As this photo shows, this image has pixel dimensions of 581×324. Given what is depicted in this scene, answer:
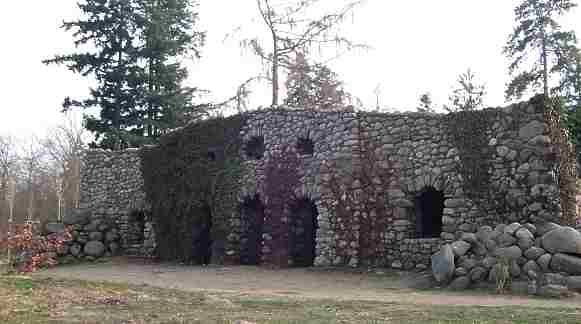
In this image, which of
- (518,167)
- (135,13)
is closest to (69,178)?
(135,13)

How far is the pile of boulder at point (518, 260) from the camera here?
10.1 m

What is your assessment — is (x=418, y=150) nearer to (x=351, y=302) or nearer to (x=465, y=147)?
(x=465, y=147)

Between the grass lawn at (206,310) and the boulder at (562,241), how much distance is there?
2.81 metres

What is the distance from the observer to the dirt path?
31.4 ft

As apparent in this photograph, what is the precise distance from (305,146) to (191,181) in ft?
15.1

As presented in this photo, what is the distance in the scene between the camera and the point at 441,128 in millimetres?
14500

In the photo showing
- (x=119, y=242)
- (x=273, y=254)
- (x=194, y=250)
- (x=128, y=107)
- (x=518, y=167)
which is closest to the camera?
(x=518, y=167)

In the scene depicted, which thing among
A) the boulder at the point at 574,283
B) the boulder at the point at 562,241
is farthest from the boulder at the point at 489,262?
the boulder at the point at 574,283

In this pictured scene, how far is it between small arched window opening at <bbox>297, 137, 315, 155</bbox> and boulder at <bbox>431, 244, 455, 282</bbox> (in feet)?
19.7

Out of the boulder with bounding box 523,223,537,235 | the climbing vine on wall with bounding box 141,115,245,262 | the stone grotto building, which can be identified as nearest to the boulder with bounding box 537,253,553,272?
the boulder with bounding box 523,223,537,235

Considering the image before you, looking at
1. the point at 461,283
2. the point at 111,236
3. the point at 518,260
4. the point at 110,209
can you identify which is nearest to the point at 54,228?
the point at 111,236

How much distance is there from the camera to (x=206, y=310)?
7.93 m

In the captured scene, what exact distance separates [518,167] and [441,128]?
220 cm

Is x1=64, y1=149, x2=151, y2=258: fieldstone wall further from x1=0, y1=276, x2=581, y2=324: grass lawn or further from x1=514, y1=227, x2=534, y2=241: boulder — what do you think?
x1=514, y1=227, x2=534, y2=241: boulder
